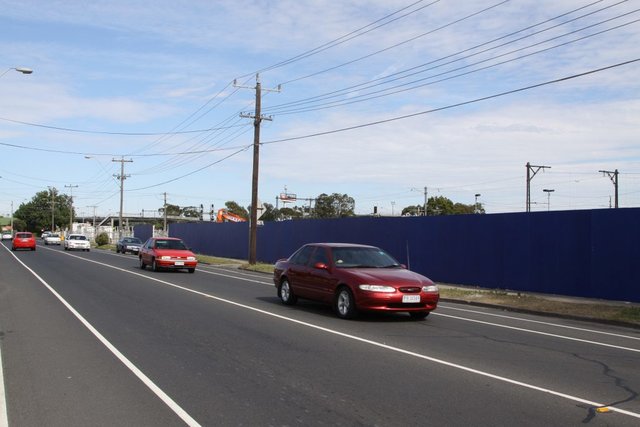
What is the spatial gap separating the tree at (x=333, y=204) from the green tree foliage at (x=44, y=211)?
68.1 metres

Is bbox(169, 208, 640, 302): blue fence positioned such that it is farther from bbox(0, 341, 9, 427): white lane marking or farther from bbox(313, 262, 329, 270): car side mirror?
Result: bbox(0, 341, 9, 427): white lane marking

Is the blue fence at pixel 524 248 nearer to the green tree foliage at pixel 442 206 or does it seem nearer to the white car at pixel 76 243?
the white car at pixel 76 243

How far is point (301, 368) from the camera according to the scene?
7.52m

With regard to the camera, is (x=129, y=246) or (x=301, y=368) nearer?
(x=301, y=368)

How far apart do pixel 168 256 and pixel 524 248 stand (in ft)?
45.3

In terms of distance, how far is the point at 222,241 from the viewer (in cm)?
4303

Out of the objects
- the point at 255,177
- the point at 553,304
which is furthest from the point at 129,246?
the point at 553,304

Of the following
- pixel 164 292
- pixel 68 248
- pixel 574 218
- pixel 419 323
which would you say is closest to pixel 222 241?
pixel 68 248

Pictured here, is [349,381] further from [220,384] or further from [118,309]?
[118,309]

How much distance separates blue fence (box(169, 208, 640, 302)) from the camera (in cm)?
1599

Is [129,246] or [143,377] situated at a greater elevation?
[129,246]

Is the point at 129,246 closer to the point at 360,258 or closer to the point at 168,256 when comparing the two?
the point at 168,256

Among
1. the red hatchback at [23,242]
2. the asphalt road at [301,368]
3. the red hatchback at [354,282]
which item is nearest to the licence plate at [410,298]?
the red hatchback at [354,282]

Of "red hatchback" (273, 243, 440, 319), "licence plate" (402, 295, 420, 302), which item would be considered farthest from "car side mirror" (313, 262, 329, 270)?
"licence plate" (402, 295, 420, 302)
